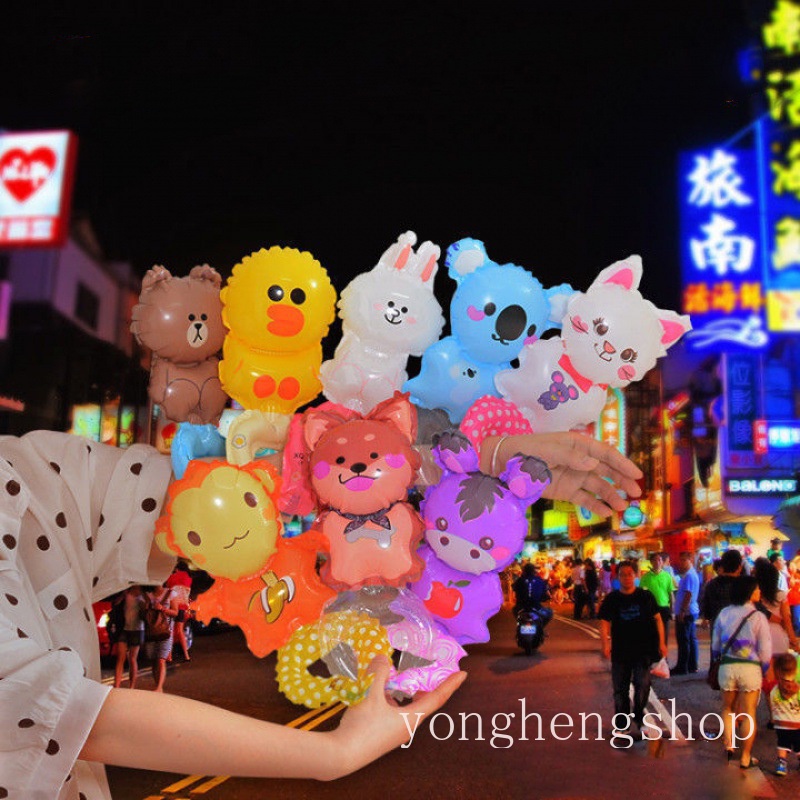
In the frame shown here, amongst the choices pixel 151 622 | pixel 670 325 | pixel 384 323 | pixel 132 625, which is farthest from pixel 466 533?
pixel 132 625

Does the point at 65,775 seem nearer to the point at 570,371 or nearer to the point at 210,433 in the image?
the point at 210,433

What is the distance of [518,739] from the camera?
6.59 metres

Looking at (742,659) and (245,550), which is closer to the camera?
(245,550)

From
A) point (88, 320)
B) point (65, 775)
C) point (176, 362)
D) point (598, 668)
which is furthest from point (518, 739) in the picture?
point (88, 320)

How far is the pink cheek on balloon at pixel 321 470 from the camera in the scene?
1.76 metres

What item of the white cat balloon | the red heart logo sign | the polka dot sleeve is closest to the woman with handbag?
the white cat balloon

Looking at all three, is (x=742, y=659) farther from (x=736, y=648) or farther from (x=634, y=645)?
(x=634, y=645)

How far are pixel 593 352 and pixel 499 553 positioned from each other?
0.60 m

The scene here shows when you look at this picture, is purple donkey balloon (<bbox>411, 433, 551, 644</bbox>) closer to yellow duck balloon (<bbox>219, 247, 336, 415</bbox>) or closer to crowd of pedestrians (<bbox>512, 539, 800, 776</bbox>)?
yellow duck balloon (<bbox>219, 247, 336, 415</bbox>)

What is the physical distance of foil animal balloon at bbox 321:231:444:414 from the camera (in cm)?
218

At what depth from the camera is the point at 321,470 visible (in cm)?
177

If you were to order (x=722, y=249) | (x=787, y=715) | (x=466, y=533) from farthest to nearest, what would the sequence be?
(x=722, y=249)
(x=787, y=715)
(x=466, y=533)

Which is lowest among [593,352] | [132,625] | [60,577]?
[132,625]

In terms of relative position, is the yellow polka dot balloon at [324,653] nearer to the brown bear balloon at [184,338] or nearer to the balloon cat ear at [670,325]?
the brown bear balloon at [184,338]
